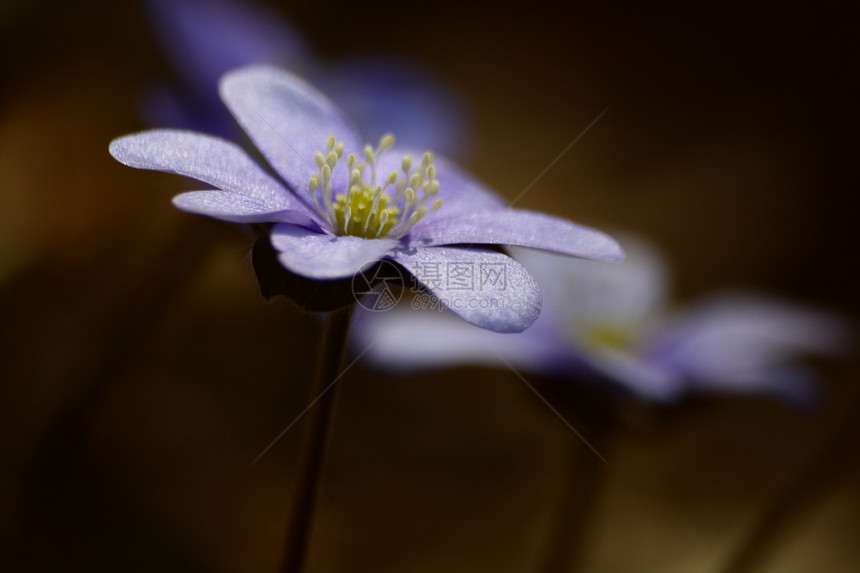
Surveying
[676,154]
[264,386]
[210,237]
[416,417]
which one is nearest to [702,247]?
[676,154]

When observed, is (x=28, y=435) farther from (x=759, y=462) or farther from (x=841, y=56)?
(x=841, y=56)

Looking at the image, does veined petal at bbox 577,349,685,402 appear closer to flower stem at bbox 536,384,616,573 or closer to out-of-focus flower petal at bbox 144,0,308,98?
flower stem at bbox 536,384,616,573

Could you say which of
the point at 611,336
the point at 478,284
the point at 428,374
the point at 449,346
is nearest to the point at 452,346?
the point at 449,346

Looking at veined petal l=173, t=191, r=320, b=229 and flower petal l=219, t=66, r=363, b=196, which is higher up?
flower petal l=219, t=66, r=363, b=196

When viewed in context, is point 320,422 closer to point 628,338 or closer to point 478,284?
point 478,284

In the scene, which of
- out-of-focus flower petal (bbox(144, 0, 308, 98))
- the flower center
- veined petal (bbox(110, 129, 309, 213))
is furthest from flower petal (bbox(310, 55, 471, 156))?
veined petal (bbox(110, 129, 309, 213))

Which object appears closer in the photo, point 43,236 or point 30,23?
point 30,23
